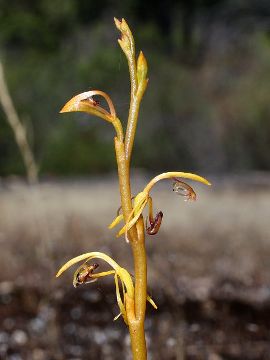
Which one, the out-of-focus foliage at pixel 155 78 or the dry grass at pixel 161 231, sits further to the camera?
the out-of-focus foliage at pixel 155 78

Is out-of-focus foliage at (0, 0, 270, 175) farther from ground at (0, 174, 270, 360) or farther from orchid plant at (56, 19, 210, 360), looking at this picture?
orchid plant at (56, 19, 210, 360)

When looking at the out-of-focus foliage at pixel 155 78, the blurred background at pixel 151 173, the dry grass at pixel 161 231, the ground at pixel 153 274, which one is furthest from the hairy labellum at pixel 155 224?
the out-of-focus foliage at pixel 155 78

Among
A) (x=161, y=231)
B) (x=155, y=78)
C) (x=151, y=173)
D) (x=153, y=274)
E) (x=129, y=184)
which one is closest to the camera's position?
(x=129, y=184)

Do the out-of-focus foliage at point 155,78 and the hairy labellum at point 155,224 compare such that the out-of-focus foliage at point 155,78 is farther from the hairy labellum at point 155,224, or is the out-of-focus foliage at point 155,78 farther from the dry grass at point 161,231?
the hairy labellum at point 155,224

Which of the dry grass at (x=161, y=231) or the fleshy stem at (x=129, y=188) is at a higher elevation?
the fleshy stem at (x=129, y=188)

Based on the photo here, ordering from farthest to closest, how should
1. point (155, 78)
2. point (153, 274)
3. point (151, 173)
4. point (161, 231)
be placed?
point (155, 78), point (151, 173), point (161, 231), point (153, 274)

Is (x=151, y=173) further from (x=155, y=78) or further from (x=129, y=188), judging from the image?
(x=129, y=188)

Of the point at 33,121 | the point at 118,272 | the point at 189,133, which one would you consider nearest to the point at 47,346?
the point at 118,272

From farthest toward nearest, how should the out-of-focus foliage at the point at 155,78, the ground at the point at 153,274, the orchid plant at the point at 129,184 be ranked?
the out-of-focus foliage at the point at 155,78, the ground at the point at 153,274, the orchid plant at the point at 129,184

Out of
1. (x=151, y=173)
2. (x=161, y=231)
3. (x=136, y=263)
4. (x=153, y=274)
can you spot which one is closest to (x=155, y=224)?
(x=136, y=263)
